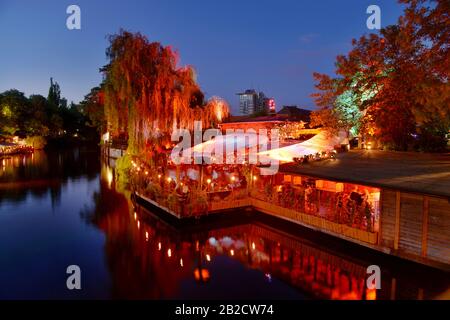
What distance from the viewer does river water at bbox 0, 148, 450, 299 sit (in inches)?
404

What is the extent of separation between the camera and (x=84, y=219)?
741 inches

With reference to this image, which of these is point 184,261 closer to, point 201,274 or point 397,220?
point 201,274

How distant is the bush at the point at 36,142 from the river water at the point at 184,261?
4971 centimetres

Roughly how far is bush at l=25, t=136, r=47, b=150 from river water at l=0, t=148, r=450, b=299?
4971 cm

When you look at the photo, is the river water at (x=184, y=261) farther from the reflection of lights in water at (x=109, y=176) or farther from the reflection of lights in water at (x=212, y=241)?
the reflection of lights in water at (x=109, y=176)

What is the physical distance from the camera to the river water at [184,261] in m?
10.3

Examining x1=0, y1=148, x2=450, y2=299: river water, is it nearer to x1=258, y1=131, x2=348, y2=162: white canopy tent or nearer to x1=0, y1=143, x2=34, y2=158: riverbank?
x1=258, y1=131, x2=348, y2=162: white canopy tent

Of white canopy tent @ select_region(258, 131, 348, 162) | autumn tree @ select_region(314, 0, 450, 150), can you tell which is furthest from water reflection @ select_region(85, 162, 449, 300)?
autumn tree @ select_region(314, 0, 450, 150)

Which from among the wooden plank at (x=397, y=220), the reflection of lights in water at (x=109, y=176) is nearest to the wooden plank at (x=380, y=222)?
the wooden plank at (x=397, y=220)

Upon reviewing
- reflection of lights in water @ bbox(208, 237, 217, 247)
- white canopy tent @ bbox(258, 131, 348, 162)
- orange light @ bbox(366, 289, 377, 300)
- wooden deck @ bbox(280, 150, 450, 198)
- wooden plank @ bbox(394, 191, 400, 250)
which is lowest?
orange light @ bbox(366, 289, 377, 300)

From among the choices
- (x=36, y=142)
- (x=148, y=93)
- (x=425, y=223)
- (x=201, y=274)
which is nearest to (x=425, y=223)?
(x=425, y=223)

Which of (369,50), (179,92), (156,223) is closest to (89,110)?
(179,92)
